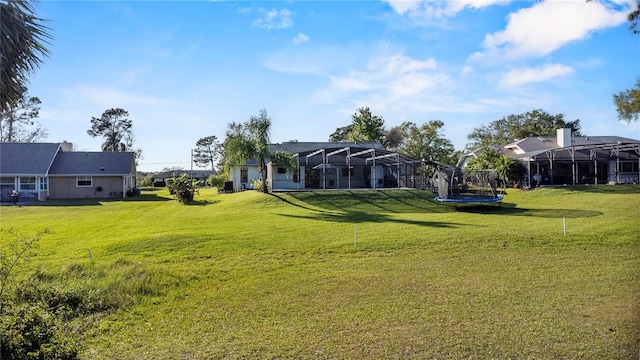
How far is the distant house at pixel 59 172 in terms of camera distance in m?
32.3

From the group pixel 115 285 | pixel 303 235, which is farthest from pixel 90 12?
pixel 303 235

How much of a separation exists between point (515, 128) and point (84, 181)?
176 feet

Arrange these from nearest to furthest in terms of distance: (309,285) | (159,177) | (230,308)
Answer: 1. (230,308)
2. (309,285)
3. (159,177)

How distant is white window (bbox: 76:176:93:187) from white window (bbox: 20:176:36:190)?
3154mm

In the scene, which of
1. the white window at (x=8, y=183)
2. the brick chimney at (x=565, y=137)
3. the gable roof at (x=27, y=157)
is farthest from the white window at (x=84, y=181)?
the brick chimney at (x=565, y=137)

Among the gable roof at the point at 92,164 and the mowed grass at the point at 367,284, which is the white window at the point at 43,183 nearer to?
the gable roof at the point at 92,164

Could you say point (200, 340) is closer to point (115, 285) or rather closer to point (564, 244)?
point (115, 285)

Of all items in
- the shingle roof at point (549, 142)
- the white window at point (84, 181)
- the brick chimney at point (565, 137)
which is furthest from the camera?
the shingle roof at point (549, 142)

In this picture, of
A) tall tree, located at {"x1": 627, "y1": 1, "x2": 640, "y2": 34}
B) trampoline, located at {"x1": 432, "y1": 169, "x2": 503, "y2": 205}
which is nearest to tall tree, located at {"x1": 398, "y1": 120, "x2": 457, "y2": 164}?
trampoline, located at {"x1": 432, "y1": 169, "x2": 503, "y2": 205}

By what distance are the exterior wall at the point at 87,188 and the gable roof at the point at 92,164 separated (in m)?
0.65

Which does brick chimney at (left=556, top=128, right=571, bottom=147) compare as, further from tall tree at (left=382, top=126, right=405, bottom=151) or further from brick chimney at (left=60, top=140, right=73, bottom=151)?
brick chimney at (left=60, top=140, right=73, bottom=151)

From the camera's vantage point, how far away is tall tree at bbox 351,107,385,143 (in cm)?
5830

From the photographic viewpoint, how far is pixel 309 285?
8.76m

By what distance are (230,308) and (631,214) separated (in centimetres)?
1842
